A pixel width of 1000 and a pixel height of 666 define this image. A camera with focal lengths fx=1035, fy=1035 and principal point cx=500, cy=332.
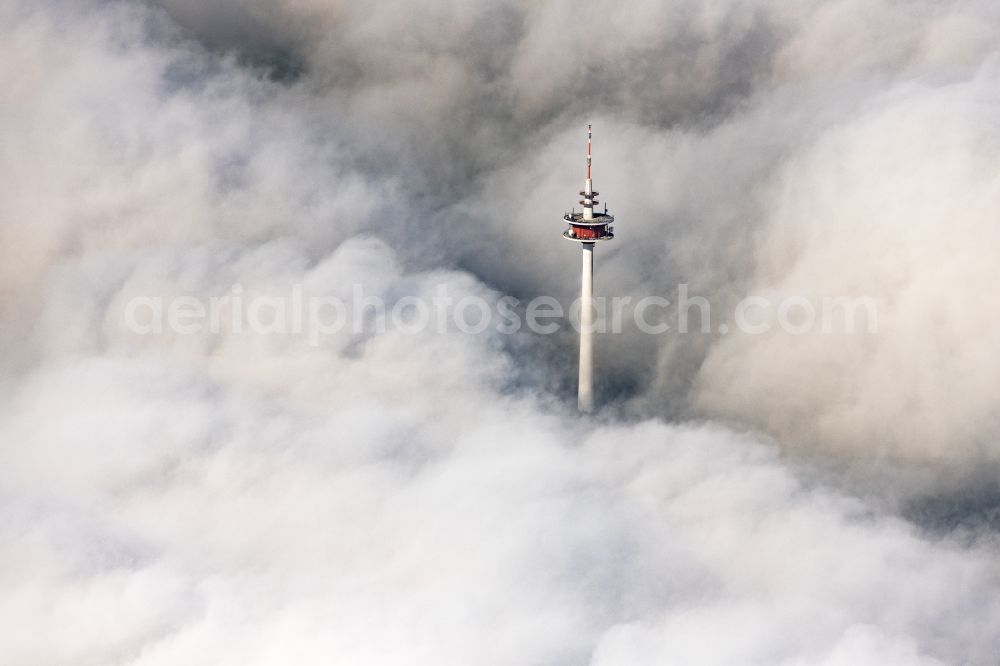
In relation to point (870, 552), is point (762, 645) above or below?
below

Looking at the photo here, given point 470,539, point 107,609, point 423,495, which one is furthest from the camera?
point 423,495

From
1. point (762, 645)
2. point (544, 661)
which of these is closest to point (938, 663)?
point (762, 645)

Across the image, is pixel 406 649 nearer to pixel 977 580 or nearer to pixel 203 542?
pixel 203 542

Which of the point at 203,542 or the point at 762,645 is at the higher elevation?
the point at 203,542

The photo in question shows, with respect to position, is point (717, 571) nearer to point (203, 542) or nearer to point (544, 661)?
point (544, 661)

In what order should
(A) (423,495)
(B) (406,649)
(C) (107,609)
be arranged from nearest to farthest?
(B) (406,649) < (C) (107,609) < (A) (423,495)

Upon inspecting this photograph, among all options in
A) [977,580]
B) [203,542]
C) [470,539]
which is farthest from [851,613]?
[203,542]

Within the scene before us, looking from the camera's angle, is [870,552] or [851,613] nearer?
[851,613]

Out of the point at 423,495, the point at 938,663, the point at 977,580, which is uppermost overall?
the point at 423,495

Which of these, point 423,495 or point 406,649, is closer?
point 406,649
